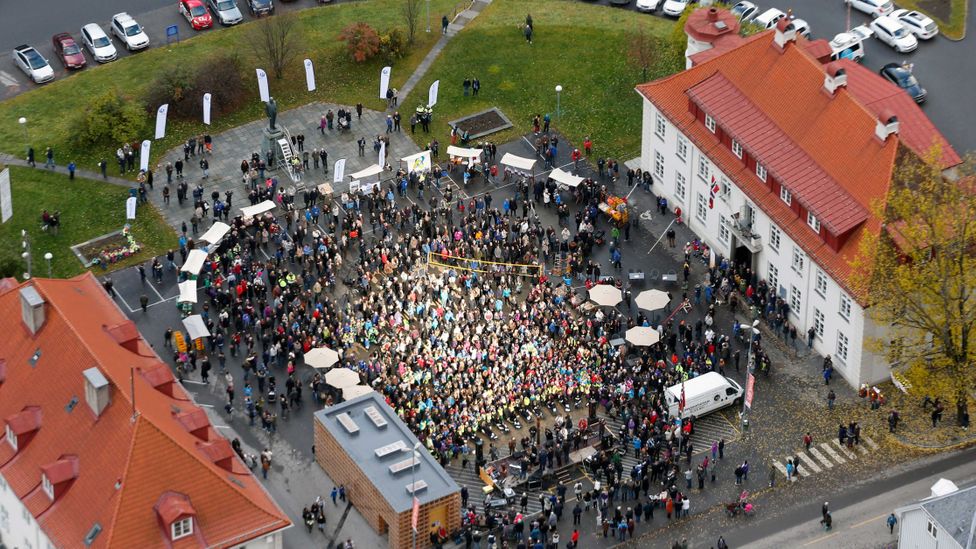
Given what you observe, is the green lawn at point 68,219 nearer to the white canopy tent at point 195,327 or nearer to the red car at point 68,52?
the white canopy tent at point 195,327

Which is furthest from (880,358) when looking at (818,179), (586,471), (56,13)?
(56,13)

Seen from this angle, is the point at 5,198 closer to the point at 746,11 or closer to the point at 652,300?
the point at 652,300

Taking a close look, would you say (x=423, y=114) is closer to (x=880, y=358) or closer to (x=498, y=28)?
(x=498, y=28)

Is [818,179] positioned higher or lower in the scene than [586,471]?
higher

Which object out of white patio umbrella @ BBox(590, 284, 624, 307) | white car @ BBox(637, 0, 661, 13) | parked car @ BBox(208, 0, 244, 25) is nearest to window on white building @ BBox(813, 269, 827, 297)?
white patio umbrella @ BBox(590, 284, 624, 307)

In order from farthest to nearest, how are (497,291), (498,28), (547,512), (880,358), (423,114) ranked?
(498,28) < (423,114) < (497,291) < (880,358) < (547,512)

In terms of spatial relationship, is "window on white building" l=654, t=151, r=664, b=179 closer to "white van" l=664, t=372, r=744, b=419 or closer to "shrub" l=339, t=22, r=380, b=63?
"white van" l=664, t=372, r=744, b=419
